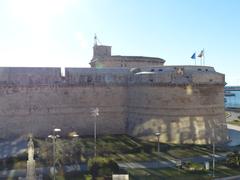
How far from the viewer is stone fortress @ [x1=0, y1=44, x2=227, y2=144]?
35.8 m

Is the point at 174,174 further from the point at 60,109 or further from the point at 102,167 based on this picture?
the point at 60,109

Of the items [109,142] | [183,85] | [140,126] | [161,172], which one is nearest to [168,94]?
[183,85]

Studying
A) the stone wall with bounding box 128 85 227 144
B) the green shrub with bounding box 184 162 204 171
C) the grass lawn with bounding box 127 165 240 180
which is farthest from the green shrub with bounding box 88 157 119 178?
the stone wall with bounding box 128 85 227 144

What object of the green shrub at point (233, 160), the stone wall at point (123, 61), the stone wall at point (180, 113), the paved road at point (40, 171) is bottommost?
the paved road at point (40, 171)

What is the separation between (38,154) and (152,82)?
49.3 ft

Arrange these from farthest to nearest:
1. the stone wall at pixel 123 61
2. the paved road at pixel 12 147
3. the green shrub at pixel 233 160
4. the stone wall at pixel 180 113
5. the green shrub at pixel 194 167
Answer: the stone wall at pixel 123 61 → the stone wall at pixel 180 113 → the paved road at pixel 12 147 → the green shrub at pixel 233 160 → the green shrub at pixel 194 167

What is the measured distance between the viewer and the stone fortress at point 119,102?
1411 inches

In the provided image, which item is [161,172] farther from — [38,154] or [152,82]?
[152,82]

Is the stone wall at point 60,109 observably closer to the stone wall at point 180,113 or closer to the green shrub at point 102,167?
the stone wall at point 180,113

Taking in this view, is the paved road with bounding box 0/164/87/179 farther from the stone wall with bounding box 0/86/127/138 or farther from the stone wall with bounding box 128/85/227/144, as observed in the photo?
the stone wall with bounding box 128/85/227/144

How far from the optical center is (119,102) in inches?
1571

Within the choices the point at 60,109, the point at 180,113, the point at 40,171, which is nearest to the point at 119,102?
the point at 60,109

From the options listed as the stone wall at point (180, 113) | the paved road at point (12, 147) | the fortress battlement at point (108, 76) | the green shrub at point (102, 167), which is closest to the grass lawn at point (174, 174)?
the green shrub at point (102, 167)

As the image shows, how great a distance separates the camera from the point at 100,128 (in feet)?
128
